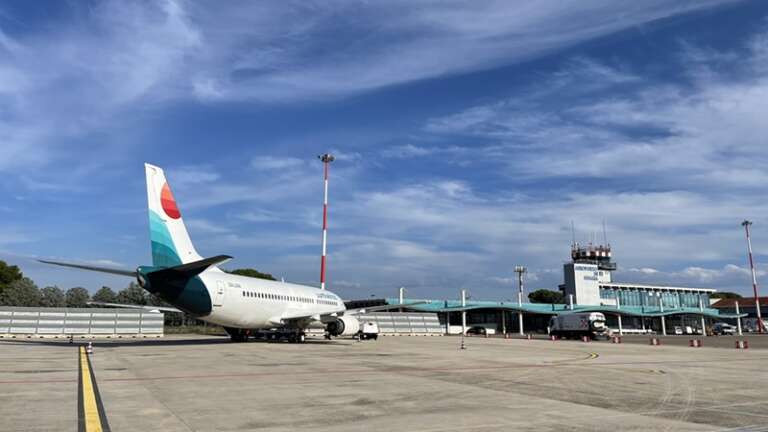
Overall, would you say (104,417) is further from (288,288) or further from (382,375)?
(288,288)

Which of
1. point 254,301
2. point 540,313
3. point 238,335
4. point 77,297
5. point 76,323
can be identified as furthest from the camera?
point 77,297

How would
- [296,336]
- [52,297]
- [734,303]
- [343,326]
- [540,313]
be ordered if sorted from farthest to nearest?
[734,303]
[52,297]
[540,313]
[296,336]
[343,326]

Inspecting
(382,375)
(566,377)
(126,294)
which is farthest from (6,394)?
(126,294)

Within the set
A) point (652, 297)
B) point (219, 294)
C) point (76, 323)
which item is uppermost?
point (652, 297)

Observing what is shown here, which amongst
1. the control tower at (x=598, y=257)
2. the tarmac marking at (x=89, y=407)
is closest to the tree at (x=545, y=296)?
the control tower at (x=598, y=257)

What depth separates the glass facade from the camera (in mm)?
122125

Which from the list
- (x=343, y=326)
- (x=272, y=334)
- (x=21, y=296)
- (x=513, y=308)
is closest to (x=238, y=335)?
(x=272, y=334)

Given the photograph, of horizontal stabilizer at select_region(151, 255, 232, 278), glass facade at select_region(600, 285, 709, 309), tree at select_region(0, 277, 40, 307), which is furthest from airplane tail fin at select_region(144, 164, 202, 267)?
glass facade at select_region(600, 285, 709, 309)

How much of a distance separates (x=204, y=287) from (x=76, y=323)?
24884mm

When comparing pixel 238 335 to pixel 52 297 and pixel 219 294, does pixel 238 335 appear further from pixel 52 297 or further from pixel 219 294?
pixel 52 297

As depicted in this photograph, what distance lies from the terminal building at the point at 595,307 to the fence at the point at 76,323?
36.1 metres

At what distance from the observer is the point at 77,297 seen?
106m

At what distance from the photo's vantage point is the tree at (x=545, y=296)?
146 metres

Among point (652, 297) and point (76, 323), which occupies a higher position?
point (652, 297)
